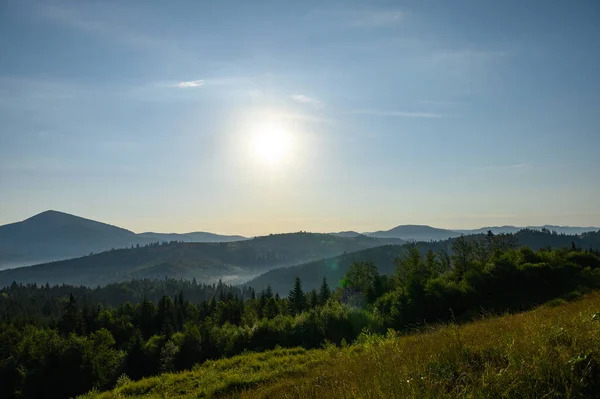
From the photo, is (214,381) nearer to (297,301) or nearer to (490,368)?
(490,368)

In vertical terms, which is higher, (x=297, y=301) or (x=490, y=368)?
(x=490, y=368)

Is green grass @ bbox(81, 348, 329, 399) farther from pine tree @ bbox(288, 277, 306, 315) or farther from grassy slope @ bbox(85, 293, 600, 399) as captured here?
pine tree @ bbox(288, 277, 306, 315)

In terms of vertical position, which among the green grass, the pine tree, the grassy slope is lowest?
the pine tree

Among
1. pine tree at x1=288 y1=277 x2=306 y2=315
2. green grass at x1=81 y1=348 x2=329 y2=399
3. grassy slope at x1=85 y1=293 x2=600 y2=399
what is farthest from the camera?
pine tree at x1=288 y1=277 x2=306 y2=315

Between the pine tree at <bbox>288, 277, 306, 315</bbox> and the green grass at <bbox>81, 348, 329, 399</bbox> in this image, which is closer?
the green grass at <bbox>81, 348, 329, 399</bbox>

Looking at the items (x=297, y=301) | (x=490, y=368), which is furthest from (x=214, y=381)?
(x=297, y=301)

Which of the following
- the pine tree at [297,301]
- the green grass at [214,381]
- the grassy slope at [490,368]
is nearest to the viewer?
the grassy slope at [490,368]

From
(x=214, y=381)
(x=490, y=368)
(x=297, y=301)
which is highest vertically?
(x=490, y=368)

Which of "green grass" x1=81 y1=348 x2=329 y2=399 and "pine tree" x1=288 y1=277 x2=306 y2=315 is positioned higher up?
"green grass" x1=81 y1=348 x2=329 y2=399

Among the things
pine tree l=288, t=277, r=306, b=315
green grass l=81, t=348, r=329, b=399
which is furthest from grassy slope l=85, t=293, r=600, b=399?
pine tree l=288, t=277, r=306, b=315

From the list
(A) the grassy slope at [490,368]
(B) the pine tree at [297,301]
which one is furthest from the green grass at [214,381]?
(B) the pine tree at [297,301]

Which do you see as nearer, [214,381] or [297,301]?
[214,381]

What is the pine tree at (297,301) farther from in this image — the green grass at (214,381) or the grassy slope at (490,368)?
the grassy slope at (490,368)

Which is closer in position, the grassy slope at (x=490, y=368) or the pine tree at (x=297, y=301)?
the grassy slope at (x=490, y=368)
